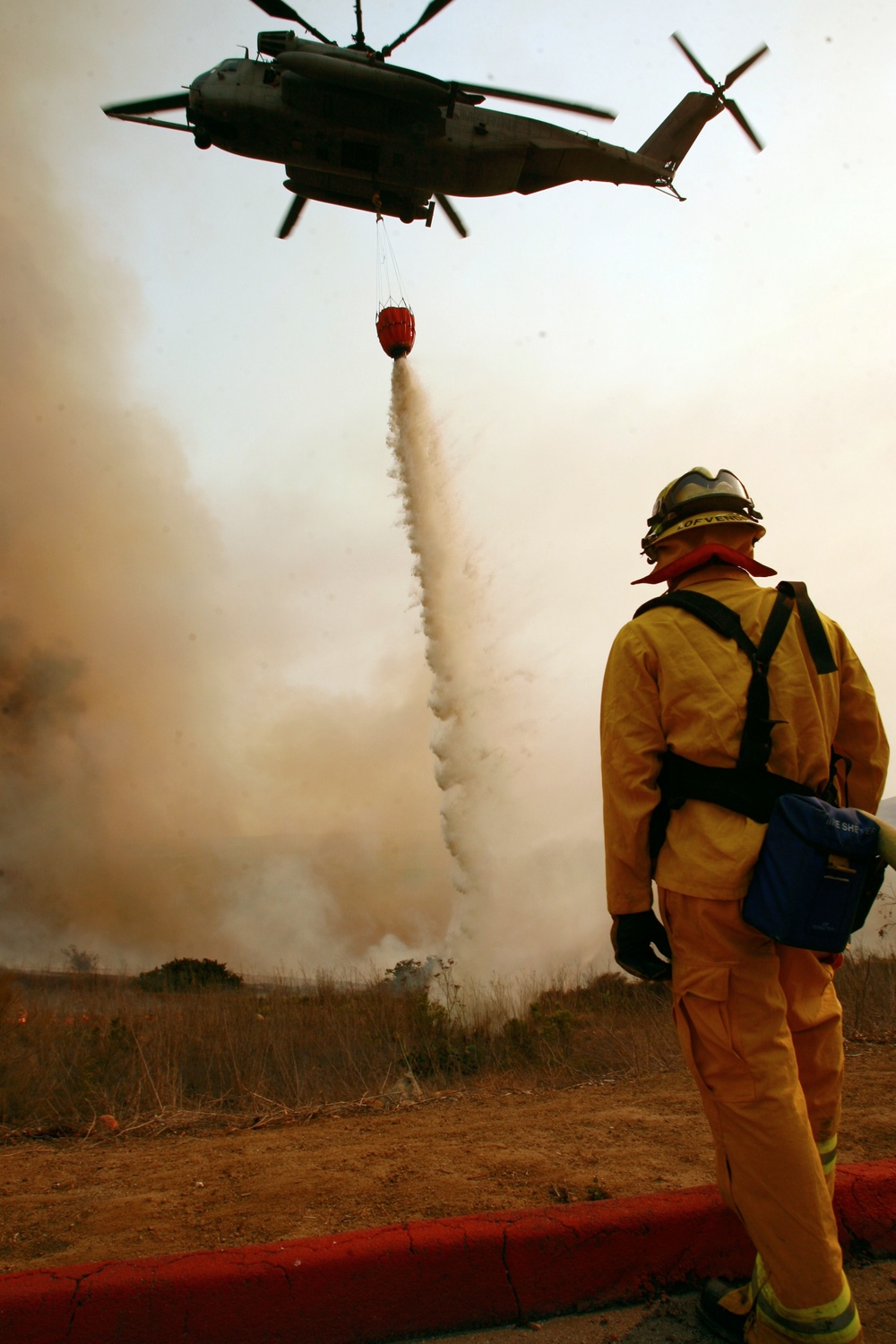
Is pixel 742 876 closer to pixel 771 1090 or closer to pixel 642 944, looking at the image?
pixel 642 944

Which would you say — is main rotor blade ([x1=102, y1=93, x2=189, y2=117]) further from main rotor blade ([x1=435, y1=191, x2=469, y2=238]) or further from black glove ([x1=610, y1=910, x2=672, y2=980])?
black glove ([x1=610, y1=910, x2=672, y2=980])

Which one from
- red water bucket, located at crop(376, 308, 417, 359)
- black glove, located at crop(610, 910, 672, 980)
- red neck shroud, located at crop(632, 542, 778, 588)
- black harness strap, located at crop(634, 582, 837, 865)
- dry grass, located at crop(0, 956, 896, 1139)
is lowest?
dry grass, located at crop(0, 956, 896, 1139)

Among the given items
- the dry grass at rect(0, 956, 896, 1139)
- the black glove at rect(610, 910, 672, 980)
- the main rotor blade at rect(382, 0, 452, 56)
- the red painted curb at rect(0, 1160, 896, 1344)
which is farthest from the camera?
the main rotor blade at rect(382, 0, 452, 56)

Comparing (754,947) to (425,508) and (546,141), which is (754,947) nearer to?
(546,141)

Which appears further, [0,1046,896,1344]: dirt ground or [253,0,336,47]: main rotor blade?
[253,0,336,47]: main rotor blade

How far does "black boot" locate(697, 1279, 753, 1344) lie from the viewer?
84.3 inches

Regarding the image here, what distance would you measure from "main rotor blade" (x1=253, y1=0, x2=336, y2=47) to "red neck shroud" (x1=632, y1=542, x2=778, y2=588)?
481 inches

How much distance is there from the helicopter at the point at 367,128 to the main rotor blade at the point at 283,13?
14mm

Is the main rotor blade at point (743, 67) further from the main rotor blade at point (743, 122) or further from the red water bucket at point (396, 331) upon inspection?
the red water bucket at point (396, 331)

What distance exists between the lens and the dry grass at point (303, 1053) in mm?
4961

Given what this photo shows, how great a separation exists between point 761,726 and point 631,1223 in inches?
61.3

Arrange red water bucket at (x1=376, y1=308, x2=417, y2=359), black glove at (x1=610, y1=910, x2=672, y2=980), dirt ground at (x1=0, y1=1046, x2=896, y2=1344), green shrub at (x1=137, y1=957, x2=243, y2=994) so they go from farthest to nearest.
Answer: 1. green shrub at (x1=137, y1=957, x2=243, y2=994)
2. red water bucket at (x1=376, y1=308, x2=417, y2=359)
3. dirt ground at (x1=0, y1=1046, x2=896, y2=1344)
4. black glove at (x1=610, y1=910, x2=672, y2=980)

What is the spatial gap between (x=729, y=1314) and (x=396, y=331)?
46.5 ft

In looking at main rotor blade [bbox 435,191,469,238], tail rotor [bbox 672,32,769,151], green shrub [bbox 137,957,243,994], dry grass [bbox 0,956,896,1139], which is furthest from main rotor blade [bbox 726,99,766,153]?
green shrub [bbox 137,957,243,994]
